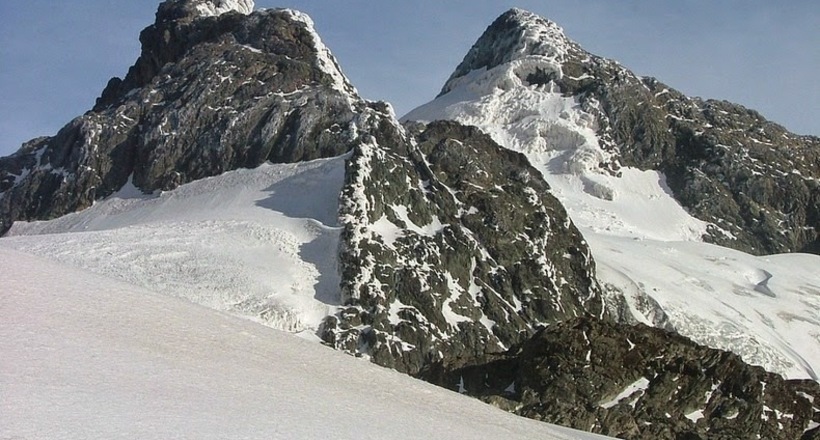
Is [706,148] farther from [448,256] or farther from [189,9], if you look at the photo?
[448,256]

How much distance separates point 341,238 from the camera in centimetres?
5772

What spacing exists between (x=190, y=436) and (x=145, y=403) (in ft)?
5.50

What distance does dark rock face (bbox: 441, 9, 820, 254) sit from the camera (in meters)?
111

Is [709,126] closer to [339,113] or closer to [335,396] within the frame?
[339,113]

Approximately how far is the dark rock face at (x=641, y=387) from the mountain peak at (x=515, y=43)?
3668 inches

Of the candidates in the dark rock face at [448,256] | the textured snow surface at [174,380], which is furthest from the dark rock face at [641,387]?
the dark rock face at [448,256]

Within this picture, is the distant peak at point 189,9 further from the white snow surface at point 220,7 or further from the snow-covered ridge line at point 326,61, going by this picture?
the snow-covered ridge line at point 326,61

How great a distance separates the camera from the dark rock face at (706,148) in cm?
11112

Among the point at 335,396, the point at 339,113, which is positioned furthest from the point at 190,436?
the point at 339,113

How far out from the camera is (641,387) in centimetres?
3662

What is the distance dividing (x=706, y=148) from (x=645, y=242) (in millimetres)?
30301

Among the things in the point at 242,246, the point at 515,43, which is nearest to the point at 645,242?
the point at 242,246

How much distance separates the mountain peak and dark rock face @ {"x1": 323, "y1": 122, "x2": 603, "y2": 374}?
195 ft

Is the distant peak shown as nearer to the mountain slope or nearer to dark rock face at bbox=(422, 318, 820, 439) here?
the mountain slope
